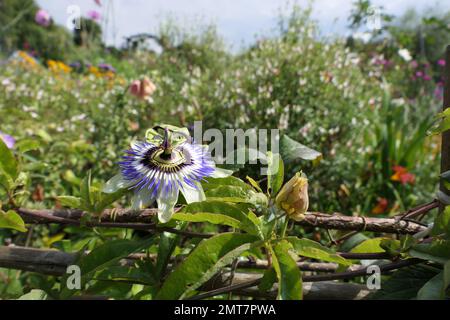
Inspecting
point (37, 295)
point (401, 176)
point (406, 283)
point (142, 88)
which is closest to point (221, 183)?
point (406, 283)

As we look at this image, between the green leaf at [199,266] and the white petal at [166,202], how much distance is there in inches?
3.0

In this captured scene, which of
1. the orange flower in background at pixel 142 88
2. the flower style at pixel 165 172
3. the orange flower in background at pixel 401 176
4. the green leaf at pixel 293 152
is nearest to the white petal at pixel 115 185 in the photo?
the flower style at pixel 165 172

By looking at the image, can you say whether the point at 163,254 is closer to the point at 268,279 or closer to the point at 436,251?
the point at 268,279

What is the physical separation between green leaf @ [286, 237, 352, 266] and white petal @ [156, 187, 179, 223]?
0.43 feet

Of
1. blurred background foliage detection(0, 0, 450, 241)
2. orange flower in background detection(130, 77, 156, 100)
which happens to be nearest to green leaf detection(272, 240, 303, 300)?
blurred background foliage detection(0, 0, 450, 241)

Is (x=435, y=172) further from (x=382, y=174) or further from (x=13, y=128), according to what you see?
(x=13, y=128)

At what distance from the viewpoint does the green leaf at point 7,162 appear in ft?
1.70

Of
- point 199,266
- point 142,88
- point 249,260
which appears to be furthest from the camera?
point 142,88

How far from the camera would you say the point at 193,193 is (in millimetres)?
472

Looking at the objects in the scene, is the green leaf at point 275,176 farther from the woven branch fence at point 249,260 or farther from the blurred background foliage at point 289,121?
the blurred background foliage at point 289,121

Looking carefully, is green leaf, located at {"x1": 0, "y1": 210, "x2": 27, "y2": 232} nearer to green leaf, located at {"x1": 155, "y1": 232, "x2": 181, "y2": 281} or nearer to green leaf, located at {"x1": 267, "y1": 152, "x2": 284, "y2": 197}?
green leaf, located at {"x1": 155, "y1": 232, "x2": 181, "y2": 281}

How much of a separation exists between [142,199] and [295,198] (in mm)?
165

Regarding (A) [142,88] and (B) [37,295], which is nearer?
(B) [37,295]

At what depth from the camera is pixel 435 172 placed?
2334 millimetres
